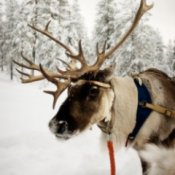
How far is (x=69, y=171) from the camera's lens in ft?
17.8

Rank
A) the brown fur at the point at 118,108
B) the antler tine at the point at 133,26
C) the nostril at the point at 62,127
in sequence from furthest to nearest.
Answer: the antler tine at the point at 133,26 → the brown fur at the point at 118,108 → the nostril at the point at 62,127

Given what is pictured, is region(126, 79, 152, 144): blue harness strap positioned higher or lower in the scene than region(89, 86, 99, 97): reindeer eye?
lower

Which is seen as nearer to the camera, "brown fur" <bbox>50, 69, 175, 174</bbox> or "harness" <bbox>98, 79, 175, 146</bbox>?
"brown fur" <bbox>50, 69, 175, 174</bbox>

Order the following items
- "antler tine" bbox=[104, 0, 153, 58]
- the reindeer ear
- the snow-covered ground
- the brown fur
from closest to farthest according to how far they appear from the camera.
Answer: the brown fur, the reindeer ear, "antler tine" bbox=[104, 0, 153, 58], the snow-covered ground

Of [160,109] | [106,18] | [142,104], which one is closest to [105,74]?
[142,104]

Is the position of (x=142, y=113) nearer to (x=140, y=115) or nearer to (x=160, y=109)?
(x=140, y=115)

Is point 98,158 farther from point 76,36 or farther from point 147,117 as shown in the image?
point 76,36

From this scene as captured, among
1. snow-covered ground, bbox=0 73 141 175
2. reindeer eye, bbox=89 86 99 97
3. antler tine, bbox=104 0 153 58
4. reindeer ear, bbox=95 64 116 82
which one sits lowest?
snow-covered ground, bbox=0 73 141 175

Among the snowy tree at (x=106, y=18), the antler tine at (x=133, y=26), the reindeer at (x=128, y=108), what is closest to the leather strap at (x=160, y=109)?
the reindeer at (x=128, y=108)

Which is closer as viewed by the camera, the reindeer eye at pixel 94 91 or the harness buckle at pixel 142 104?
the reindeer eye at pixel 94 91

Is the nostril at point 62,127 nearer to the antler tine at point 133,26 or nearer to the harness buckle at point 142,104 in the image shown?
the harness buckle at point 142,104

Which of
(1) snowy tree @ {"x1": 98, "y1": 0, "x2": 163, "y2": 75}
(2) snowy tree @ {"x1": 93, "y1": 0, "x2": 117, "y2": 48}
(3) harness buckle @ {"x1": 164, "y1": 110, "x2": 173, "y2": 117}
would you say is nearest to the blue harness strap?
(3) harness buckle @ {"x1": 164, "y1": 110, "x2": 173, "y2": 117}

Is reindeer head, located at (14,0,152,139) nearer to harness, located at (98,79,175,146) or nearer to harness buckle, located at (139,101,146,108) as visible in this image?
harness, located at (98,79,175,146)

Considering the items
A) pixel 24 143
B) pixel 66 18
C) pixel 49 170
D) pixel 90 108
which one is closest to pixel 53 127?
pixel 90 108
